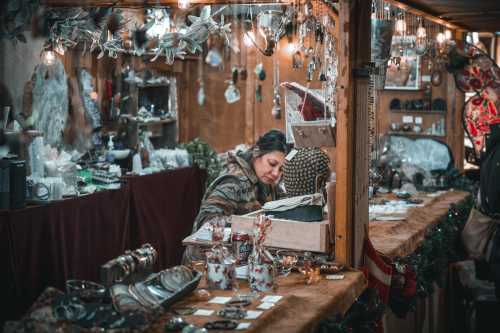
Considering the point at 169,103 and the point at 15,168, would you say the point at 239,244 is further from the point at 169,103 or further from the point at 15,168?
the point at 169,103

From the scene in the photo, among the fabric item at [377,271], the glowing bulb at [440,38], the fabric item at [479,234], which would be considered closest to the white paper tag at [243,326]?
the fabric item at [377,271]

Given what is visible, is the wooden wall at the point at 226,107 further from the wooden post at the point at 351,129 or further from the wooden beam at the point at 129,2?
the wooden post at the point at 351,129

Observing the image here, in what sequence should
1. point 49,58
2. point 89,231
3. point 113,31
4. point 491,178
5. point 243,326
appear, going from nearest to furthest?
point 243,326
point 113,31
point 491,178
point 89,231
point 49,58

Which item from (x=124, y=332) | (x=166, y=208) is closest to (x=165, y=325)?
(x=124, y=332)

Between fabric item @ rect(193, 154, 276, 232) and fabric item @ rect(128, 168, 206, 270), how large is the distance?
2.23 m

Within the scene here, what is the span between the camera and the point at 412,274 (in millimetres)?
5301

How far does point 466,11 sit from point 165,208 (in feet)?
12.3

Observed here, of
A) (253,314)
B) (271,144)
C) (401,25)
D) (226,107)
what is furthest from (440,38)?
(253,314)

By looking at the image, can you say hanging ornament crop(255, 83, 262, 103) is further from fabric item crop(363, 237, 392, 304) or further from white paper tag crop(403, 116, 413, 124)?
fabric item crop(363, 237, 392, 304)

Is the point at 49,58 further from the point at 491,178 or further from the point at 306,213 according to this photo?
the point at 491,178

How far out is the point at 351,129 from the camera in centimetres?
446

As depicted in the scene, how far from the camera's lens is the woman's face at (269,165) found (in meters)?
5.72

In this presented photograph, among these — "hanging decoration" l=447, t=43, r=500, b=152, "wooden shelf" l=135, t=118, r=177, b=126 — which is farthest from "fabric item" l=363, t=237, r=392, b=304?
"wooden shelf" l=135, t=118, r=177, b=126

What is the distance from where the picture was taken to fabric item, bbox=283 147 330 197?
194 inches
